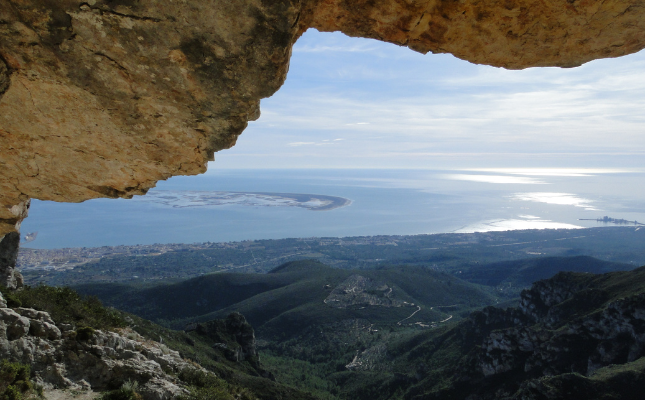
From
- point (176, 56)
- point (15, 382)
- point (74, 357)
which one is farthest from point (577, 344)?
point (176, 56)

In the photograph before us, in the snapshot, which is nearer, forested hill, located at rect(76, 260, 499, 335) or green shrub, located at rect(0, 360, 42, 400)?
green shrub, located at rect(0, 360, 42, 400)

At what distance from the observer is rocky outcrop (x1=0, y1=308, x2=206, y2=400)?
7.55 metres

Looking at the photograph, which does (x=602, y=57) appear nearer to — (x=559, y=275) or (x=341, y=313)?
(x=559, y=275)

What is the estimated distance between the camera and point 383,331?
41844 mm

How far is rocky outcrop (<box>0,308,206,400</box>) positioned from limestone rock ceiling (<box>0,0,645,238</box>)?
14.8ft

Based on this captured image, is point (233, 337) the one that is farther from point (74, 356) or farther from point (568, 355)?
point (568, 355)

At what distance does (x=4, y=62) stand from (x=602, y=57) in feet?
22.3

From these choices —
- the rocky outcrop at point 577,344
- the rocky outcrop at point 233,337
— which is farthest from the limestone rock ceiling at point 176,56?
the rocky outcrop at point 577,344

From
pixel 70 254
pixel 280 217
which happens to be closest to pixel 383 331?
pixel 70 254

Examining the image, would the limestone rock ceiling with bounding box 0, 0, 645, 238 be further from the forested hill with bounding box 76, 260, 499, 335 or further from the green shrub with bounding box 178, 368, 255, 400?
the forested hill with bounding box 76, 260, 499, 335

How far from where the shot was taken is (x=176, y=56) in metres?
3.40

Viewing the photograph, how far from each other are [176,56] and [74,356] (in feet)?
27.1

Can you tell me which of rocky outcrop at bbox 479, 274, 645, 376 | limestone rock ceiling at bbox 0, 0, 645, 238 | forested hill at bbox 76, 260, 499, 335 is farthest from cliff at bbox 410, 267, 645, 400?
forested hill at bbox 76, 260, 499, 335

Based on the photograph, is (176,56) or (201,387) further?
(201,387)
